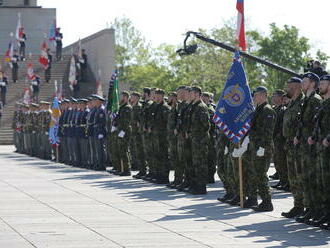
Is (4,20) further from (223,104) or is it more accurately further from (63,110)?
(223,104)

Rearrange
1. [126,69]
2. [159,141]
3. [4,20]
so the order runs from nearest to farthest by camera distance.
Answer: [159,141] → [4,20] → [126,69]

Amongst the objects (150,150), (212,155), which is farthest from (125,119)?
(212,155)

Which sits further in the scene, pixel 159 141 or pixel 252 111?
pixel 159 141

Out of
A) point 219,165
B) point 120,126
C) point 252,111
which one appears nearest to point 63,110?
point 120,126

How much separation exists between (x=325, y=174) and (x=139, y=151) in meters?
11.3

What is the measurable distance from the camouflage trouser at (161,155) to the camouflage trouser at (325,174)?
9.06 meters

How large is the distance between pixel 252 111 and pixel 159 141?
6.26m

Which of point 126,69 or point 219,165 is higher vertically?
point 126,69

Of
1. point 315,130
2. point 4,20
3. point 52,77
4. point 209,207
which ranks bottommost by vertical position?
point 209,207

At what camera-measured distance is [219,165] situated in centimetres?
1920

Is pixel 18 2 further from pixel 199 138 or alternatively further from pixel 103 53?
pixel 199 138

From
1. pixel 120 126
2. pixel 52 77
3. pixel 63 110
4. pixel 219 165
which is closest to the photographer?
pixel 219 165

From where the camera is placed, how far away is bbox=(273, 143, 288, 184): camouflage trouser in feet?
68.5

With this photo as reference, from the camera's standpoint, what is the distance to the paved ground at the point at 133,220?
12.9 meters
